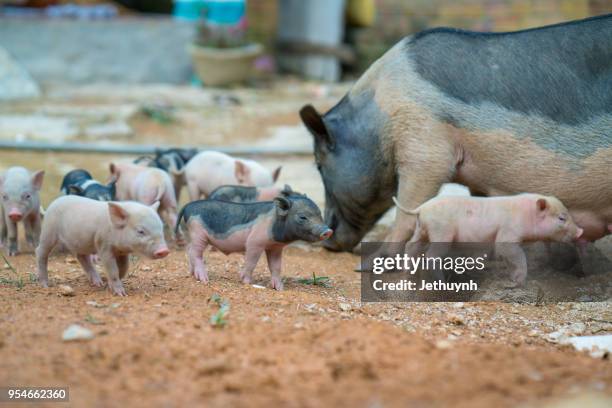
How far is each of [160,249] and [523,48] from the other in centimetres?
279

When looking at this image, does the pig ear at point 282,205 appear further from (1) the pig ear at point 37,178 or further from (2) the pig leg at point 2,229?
(2) the pig leg at point 2,229

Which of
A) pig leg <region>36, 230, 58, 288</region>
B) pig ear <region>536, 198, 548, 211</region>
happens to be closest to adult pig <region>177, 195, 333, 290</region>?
pig leg <region>36, 230, 58, 288</region>

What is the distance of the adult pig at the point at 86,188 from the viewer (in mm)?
6035

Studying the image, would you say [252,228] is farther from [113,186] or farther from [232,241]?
[113,186]

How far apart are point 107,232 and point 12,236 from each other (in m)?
Answer: 1.85

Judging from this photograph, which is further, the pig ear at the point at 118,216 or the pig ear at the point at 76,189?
the pig ear at the point at 76,189

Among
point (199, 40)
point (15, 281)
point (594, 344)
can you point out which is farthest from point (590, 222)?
point (199, 40)

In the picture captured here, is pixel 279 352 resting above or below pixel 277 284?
above

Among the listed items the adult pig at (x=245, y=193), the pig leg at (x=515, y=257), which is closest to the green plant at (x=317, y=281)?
the adult pig at (x=245, y=193)

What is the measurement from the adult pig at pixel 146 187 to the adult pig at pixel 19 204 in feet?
1.98

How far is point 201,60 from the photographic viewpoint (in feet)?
48.0

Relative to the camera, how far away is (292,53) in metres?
16.5

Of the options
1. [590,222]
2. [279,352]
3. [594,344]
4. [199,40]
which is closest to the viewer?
[279,352]

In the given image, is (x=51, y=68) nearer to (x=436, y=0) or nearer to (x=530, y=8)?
(x=436, y=0)
